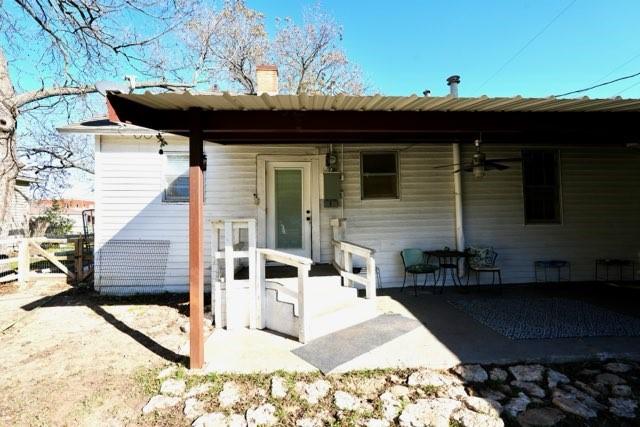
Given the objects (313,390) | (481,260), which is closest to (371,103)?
(313,390)

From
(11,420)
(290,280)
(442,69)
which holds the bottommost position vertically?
(11,420)

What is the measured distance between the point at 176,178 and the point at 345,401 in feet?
16.4

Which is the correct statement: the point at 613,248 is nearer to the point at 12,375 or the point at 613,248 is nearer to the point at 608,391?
the point at 608,391

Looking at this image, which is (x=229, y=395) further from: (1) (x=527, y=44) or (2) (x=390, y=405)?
(1) (x=527, y=44)

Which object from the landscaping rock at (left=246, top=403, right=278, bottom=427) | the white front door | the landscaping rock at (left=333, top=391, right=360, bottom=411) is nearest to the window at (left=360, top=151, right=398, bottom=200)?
the white front door

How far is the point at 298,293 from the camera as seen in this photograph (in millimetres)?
3680

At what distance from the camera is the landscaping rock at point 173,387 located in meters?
2.71

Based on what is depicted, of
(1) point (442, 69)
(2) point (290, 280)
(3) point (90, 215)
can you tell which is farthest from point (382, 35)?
(3) point (90, 215)

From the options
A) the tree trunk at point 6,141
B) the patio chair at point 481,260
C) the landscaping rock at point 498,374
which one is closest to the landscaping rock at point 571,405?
the landscaping rock at point 498,374

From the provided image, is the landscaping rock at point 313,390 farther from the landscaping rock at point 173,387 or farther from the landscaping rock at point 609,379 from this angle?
the landscaping rock at point 609,379

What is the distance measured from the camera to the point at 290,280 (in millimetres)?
4574

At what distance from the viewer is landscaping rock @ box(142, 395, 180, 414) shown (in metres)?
2.50

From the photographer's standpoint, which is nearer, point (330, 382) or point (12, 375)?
point (330, 382)

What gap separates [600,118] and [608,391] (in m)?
2.69
